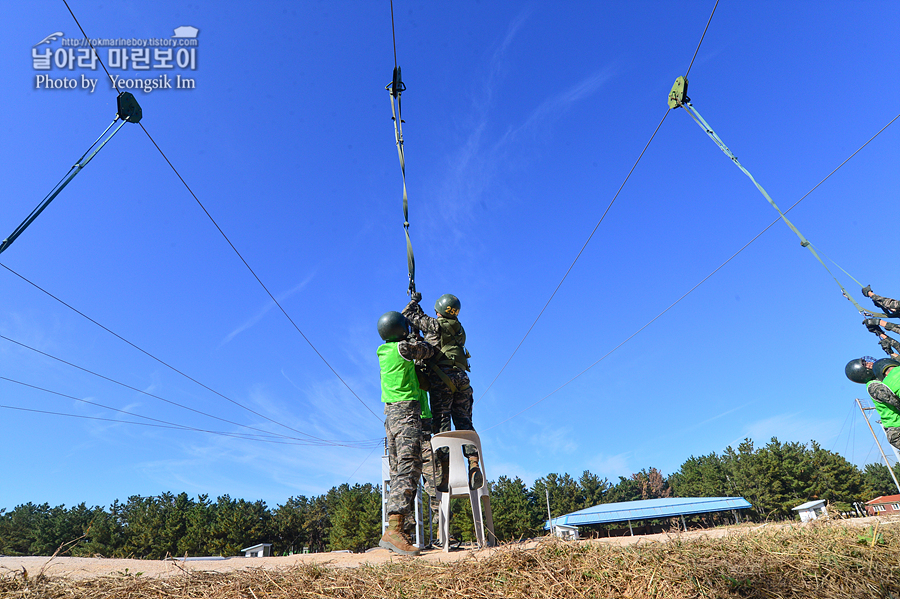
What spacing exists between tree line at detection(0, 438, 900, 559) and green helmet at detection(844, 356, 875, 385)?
36.6 metres

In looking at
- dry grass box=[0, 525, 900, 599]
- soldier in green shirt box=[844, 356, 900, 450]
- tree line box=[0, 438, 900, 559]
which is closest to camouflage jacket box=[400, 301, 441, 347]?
dry grass box=[0, 525, 900, 599]

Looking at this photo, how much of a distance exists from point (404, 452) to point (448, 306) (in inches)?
83.3

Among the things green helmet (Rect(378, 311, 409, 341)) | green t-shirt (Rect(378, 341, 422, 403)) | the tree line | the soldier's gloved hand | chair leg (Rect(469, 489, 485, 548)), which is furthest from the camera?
the tree line

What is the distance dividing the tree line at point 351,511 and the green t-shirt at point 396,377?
39799 millimetres

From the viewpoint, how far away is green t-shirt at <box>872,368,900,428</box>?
306 inches

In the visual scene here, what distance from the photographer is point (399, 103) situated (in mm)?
7508

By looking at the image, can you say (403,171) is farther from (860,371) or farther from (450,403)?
(860,371)

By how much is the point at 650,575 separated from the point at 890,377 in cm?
873

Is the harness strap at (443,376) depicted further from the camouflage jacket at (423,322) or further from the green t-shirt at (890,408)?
the green t-shirt at (890,408)

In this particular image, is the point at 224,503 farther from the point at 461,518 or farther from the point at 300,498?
the point at 461,518

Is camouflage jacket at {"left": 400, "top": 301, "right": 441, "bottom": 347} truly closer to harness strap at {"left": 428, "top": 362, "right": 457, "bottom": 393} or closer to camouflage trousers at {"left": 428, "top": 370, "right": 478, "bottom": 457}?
harness strap at {"left": 428, "top": 362, "right": 457, "bottom": 393}

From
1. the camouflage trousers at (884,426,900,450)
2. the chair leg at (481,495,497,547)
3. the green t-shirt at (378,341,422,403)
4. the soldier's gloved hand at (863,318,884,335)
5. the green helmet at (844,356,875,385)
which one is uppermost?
the soldier's gloved hand at (863,318,884,335)

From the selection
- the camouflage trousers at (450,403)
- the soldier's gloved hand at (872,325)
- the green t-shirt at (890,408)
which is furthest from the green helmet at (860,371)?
the camouflage trousers at (450,403)

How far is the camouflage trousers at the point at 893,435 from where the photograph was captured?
7945mm
